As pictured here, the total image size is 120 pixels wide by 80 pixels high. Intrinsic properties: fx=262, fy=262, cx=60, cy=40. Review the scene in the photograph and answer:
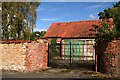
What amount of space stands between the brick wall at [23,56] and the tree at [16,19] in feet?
48.6

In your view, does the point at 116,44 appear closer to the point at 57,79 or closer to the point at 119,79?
the point at 119,79

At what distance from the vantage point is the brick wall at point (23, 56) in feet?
56.5

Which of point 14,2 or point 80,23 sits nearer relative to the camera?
point 14,2

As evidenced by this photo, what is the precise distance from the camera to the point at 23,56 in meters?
17.2

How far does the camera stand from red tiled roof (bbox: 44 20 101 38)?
115 ft

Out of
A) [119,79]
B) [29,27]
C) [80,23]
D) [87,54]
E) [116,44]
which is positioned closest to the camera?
[119,79]

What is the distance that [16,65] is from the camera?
1756 cm

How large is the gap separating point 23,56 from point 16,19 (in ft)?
54.7

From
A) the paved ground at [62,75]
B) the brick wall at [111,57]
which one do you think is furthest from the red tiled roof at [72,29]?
the brick wall at [111,57]

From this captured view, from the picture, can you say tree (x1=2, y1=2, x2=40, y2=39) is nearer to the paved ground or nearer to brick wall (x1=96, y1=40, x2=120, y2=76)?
the paved ground

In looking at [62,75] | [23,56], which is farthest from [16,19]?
[62,75]

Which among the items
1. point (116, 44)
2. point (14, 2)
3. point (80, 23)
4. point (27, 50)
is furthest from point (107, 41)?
point (80, 23)

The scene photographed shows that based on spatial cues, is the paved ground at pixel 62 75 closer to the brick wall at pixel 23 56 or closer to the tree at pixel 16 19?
the brick wall at pixel 23 56

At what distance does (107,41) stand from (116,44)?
681 mm
